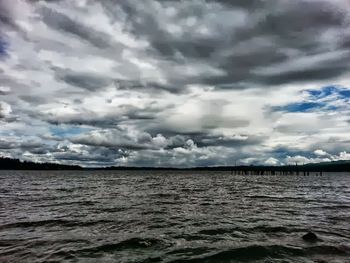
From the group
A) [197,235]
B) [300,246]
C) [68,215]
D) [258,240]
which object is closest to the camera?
[300,246]

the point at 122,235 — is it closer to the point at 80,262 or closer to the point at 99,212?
the point at 80,262

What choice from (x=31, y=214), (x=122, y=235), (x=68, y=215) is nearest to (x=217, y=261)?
(x=122, y=235)

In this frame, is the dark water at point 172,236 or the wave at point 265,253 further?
the dark water at point 172,236

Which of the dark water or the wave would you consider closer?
the wave

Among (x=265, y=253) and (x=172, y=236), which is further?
(x=172, y=236)

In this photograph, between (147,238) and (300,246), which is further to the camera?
(147,238)

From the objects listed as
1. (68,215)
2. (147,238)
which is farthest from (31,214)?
(147,238)

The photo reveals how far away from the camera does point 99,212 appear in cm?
2800

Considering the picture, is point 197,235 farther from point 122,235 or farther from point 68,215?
point 68,215

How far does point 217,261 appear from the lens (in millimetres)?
13586

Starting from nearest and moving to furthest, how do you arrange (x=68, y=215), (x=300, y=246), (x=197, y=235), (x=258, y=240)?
A: (x=300, y=246) < (x=258, y=240) < (x=197, y=235) < (x=68, y=215)

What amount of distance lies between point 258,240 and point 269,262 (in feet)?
12.2

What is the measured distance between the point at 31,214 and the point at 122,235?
11.9 m

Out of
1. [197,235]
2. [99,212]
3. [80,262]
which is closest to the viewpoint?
[80,262]
